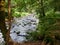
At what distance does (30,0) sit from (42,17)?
688mm

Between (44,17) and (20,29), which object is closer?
(44,17)

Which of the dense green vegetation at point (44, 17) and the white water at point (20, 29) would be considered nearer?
the dense green vegetation at point (44, 17)

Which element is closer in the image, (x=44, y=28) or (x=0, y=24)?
(x=0, y=24)

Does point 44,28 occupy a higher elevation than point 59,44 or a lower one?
higher

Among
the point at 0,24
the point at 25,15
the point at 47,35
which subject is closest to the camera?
the point at 0,24

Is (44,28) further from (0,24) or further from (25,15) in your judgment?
(25,15)

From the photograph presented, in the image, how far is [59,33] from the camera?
3869mm

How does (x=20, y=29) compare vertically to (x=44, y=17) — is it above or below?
below

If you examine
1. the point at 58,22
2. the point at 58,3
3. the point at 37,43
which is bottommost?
the point at 37,43

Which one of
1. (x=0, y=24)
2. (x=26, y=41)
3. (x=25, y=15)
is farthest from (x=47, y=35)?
(x=25, y=15)

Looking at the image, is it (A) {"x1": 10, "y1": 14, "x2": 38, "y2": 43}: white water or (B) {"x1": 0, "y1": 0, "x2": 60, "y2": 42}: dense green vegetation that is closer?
(B) {"x1": 0, "y1": 0, "x2": 60, "y2": 42}: dense green vegetation

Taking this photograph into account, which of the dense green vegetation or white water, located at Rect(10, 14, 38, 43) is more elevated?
the dense green vegetation

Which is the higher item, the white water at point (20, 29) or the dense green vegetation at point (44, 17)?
the dense green vegetation at point (44, 17)

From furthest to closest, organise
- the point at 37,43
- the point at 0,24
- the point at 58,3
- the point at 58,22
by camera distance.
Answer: the point at 37,43, the point at 58,22, the point at 0,24, the point at 58,3
